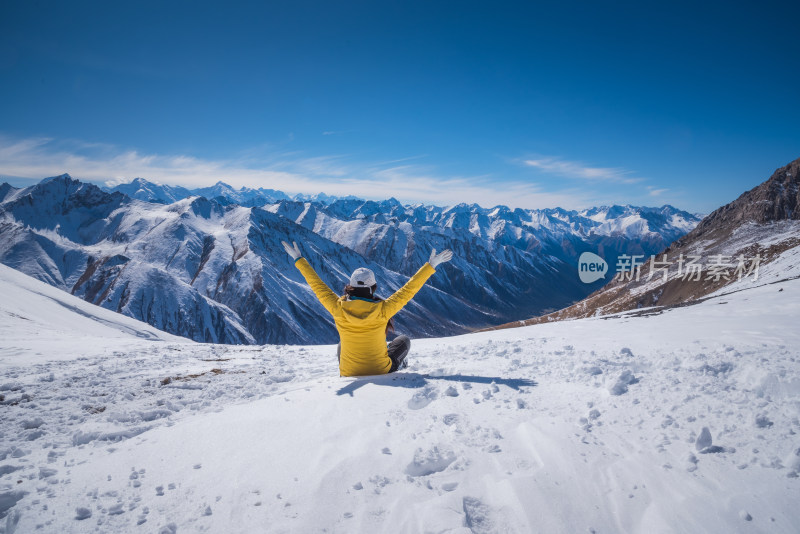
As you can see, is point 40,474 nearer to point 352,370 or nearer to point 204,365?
point 352,370

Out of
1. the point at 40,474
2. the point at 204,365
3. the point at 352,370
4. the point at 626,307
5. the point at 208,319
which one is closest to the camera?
the point at 40,474

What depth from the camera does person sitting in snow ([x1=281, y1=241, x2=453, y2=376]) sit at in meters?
6.54

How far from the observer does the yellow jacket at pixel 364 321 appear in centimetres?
652

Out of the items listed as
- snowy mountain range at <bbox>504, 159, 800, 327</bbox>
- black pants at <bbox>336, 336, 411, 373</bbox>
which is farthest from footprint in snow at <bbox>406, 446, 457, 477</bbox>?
snowy mountain range at <bbox>504, 159, 800, 327</bbox>

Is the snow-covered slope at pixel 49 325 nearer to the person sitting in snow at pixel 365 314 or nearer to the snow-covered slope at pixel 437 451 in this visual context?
the snow-covered slope at pixel 437 451

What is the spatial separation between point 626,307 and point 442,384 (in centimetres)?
12160

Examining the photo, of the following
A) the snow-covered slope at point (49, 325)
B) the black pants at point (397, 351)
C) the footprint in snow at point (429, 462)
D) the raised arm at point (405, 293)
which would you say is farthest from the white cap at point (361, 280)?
the snow-covered slope at point (49, 325)

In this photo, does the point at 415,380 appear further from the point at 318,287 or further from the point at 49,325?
the point at 49,325

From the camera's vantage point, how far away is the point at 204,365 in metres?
10.9

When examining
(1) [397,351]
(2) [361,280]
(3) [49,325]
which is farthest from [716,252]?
(3) [49,325]

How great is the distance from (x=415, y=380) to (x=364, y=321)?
1.41m

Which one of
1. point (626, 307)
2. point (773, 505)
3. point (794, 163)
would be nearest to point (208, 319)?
point (626, 307)

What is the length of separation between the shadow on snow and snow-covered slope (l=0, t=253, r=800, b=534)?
39 mm

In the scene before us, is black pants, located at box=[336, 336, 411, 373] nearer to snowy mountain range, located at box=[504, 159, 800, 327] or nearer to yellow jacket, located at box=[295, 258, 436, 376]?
yellow jacket, located at box=[295, 258, 436, 376]
